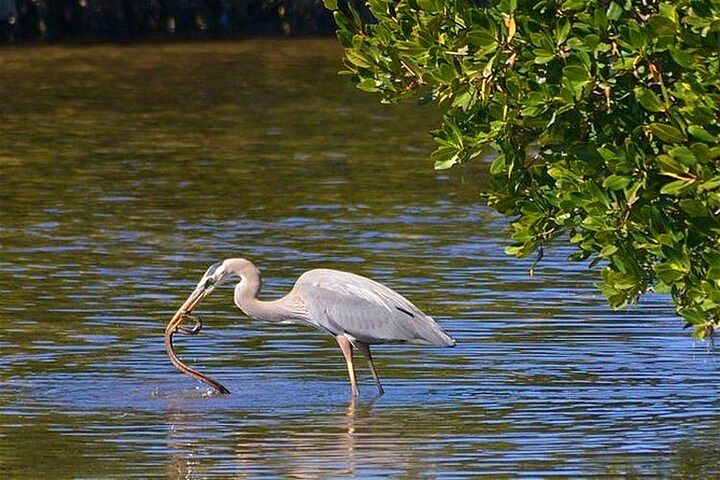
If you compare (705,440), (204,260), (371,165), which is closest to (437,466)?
(705,440)

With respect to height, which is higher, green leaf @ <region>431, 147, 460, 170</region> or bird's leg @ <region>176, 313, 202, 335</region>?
green leaf @ <region>431, 147, 460, 170</region>

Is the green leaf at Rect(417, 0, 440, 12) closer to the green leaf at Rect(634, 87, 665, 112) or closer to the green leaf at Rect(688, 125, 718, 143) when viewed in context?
the green leaf at Rect(634, 87, 665, 112)

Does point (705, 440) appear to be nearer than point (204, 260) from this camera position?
Yes

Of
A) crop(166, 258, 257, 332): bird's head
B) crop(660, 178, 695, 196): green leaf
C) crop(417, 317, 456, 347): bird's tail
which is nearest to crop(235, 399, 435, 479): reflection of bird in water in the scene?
crop(417, 317, 456, 347): bird's tail

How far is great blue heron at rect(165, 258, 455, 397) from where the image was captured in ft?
42.2

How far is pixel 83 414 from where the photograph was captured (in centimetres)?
1218

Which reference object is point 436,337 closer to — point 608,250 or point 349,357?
point 349,357

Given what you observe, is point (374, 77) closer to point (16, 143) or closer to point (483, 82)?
point (483, 82)

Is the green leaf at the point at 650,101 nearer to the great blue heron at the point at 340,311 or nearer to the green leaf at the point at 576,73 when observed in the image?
the green leaf at the point at 576,73

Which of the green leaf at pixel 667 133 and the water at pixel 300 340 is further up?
the green leaf at pixel 667 133

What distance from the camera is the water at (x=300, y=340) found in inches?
434

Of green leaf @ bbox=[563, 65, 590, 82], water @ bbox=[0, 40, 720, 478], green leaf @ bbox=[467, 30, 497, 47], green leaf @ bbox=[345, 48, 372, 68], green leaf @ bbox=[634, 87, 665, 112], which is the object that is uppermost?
green leaf @ bbox=[467, 30, 497, 47]

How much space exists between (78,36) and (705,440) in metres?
43.9

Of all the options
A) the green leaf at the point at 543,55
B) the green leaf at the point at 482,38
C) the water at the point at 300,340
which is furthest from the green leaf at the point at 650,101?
the water at the point at 300,340
